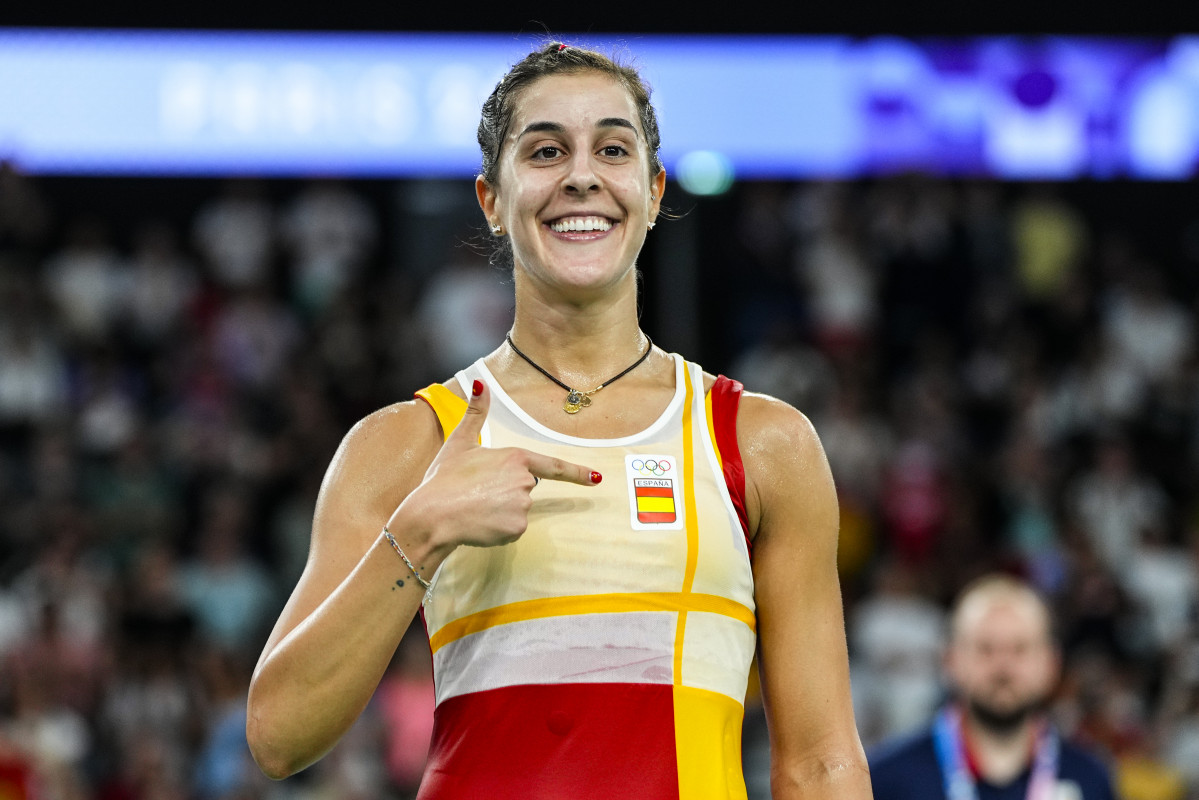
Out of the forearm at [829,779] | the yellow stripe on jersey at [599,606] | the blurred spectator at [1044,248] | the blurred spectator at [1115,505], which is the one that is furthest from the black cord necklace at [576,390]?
the blurred spectator at [1044,248]

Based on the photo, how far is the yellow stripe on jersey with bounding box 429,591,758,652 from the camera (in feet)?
8.17

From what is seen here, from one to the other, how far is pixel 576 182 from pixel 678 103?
7.69 m

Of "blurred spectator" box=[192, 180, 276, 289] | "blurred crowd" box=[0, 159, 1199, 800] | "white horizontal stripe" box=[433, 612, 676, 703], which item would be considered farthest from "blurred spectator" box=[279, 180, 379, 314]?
"white horizontal stripe" box=[433, 612, 676, 703]

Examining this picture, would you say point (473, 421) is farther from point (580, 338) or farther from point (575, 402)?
point (580, 338)

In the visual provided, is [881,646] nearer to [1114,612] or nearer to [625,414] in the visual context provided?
[1114,612]

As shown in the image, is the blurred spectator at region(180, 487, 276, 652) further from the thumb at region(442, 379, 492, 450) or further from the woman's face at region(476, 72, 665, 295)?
the thumb at region(442, 379, 492, 450)

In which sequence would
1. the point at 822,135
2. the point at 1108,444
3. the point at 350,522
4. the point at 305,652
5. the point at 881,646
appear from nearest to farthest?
1. the point at 305,652
2. the point at 350,522
3. the point at 881,646
4. the point at 822,135
5. the point at 1108,444

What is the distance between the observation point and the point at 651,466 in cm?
256

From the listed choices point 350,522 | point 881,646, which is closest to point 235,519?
point 881,646

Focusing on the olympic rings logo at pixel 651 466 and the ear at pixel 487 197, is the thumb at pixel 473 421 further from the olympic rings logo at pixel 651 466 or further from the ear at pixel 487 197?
the ear at pixel 487 197

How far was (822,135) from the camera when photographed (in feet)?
34.4

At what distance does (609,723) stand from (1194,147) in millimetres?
9367

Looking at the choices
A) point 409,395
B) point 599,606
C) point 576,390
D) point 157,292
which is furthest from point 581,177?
point 157,292

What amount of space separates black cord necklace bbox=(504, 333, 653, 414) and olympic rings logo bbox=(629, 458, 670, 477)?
0.19 metres
